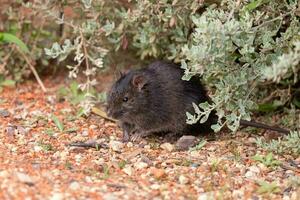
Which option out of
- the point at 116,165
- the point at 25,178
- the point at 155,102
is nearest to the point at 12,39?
the point at 155,102

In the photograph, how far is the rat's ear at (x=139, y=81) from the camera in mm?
5664

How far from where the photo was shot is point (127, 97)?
5.69 m

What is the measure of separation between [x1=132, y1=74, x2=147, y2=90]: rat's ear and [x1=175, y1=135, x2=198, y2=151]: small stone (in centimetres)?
60

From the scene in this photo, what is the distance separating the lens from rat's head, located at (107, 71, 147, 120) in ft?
18.6

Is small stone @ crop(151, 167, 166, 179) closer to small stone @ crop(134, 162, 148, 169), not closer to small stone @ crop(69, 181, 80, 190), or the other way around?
small stone @ crop(134, 162, 148, 169)

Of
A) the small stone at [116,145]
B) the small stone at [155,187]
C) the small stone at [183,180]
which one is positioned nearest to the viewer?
the small stone at [155,187]

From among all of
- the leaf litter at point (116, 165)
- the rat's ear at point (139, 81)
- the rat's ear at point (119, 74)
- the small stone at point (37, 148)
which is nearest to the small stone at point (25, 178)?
the leaf litter at point (116, 165)

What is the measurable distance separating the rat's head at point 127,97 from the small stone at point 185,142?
514 millimetres

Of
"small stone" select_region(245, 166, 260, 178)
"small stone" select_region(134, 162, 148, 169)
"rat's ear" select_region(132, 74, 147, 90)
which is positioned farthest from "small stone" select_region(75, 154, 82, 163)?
"small stone" select_region(245, 166, 260, 178)

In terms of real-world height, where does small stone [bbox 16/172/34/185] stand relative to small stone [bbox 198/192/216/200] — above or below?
above

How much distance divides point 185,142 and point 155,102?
54 centimetres

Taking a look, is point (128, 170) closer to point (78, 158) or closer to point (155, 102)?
point (78, 158)

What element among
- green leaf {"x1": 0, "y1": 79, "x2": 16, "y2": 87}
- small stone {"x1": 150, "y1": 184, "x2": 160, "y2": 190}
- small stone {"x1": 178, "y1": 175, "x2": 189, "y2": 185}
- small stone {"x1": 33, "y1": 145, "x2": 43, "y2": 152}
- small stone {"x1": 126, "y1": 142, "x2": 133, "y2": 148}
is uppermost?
green leaf {"x1": 0, "y1": 79, "x2": 16, "y2": 87}

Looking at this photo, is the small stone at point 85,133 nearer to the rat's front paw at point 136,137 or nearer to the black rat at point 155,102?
the black rat at point 155,102
